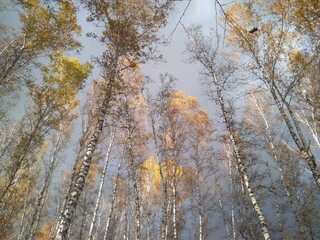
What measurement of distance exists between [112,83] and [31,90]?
583cm

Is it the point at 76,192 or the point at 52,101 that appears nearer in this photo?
the point at 76,192

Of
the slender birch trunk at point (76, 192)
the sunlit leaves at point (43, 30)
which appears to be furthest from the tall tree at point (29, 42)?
the slender birch trunk at point (76, 192)

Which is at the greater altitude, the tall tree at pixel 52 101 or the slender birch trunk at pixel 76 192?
the tall tree at pixel 52 101

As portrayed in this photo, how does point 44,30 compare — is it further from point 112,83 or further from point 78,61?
point 112,83

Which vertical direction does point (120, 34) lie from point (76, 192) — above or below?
above

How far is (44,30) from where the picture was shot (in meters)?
10.9

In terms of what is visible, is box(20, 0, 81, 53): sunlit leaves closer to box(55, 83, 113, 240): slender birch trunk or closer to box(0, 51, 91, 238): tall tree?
box(0, 51, 91, 238): tall tree

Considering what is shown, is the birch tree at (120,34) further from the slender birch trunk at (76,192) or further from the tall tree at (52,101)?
the tall tree at (52,101)

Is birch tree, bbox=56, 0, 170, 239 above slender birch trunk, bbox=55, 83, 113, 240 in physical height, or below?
above

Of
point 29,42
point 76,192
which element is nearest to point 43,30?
point 29,42

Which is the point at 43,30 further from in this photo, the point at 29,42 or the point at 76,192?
the point at 76,192

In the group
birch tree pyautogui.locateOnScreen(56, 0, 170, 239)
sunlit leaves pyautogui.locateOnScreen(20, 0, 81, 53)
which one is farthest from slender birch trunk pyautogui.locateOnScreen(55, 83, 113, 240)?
sunlit leaves pyautogui.locateOnScreen(20, 0, 81, 53)

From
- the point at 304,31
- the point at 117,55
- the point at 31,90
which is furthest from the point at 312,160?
the point at 31,90

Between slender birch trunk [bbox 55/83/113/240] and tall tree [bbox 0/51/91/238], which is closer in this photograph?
slender birch trunk [bbox 55/83/113/240]
